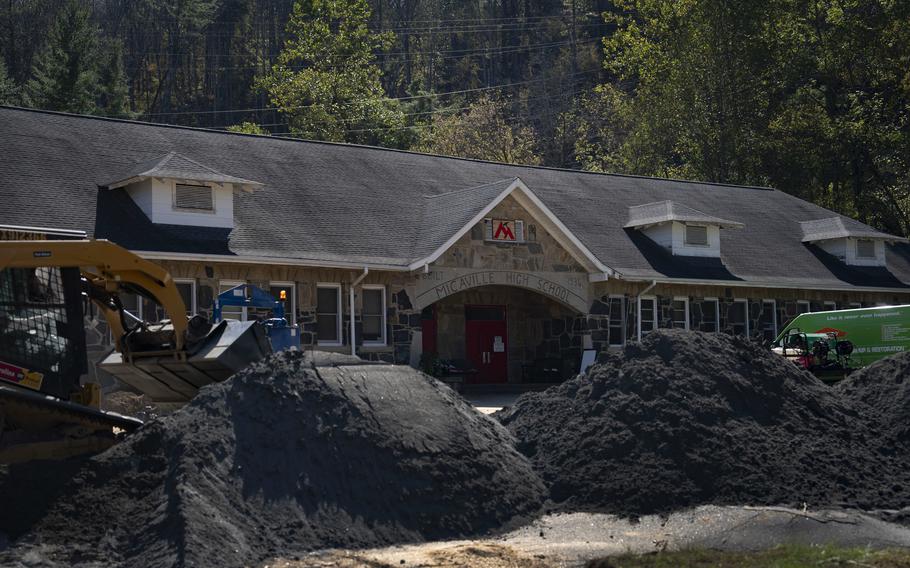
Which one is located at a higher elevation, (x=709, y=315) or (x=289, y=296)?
(x=289, y=296)

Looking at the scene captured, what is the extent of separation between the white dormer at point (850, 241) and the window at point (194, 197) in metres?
20.5

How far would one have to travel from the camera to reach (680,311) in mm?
31406

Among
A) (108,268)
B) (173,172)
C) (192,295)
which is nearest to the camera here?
(108,268)

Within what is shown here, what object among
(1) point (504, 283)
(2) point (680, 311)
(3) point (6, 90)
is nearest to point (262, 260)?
(1) point (504, 283)

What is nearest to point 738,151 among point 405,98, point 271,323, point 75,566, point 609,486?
point 405,98

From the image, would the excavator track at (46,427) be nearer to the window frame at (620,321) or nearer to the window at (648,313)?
the window frame at (620,321)

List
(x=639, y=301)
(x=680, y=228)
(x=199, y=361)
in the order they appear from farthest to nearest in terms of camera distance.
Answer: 1. (x=680, y=228)
2. (x=639, y=301)
3. (x=199, y=361)

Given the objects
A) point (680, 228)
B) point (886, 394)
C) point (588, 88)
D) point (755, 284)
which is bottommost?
point (886, 394)

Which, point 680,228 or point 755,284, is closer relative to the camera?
point 755,284

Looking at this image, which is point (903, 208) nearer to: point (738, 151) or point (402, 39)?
point (738, 151)

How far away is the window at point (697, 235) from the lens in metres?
32.8

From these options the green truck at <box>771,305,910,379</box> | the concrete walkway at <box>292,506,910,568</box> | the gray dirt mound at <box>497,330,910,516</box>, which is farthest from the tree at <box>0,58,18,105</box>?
the concrete walkway at <box>292,506,910,568</box>

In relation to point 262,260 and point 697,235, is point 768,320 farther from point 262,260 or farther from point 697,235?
point 262,260

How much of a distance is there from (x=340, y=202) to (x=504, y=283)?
4572mm
